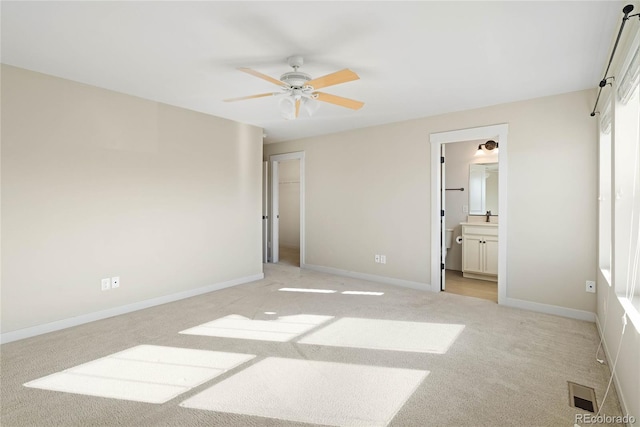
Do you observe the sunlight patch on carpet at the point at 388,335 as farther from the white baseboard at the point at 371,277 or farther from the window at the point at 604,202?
the window at the point at 604,202

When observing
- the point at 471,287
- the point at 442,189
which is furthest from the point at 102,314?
the point at 471,287

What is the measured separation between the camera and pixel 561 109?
3.50 metres

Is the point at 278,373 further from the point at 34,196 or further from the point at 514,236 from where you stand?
the point at 514,236

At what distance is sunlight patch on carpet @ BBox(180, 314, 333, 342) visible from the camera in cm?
298

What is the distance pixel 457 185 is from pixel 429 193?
1599 millimetres

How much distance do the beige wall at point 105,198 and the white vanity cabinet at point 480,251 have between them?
359 centimetres

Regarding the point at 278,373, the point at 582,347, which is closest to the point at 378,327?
the point at 278,373

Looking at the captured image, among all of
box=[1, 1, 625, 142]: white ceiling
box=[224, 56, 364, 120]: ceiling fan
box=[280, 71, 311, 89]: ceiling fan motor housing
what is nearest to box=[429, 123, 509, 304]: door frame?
box=[1, 1, 625, 142]: white ceiling

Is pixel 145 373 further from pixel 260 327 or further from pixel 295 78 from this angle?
pixel 295 78

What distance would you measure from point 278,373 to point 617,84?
3092mm

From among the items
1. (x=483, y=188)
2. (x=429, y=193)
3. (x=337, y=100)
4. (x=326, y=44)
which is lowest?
(x=429, y=193)

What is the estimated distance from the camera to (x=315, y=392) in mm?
2086

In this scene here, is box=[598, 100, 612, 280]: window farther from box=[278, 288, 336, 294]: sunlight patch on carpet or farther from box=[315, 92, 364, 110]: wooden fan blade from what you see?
box=[278, 288, 336, 294]: sunlight patch on carpet

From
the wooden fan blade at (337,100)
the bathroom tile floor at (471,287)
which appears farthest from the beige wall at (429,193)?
the wooden fan blade at (337,100)
